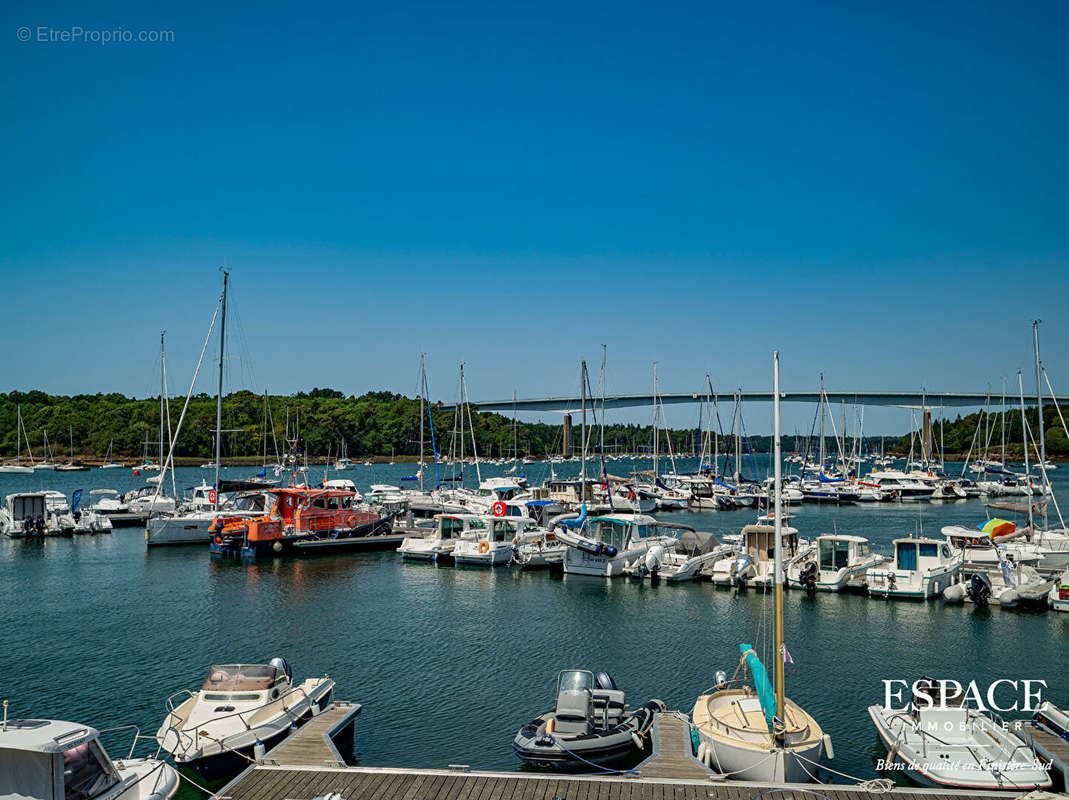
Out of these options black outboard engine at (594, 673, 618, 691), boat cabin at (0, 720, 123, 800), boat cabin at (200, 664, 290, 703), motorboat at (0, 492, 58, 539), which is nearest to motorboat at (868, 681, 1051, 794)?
black outboard engine at (594, 673, 618, 691)

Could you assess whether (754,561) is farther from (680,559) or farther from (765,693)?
(765,693)

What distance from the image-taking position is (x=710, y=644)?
2797 cm

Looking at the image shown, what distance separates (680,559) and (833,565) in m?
7.18

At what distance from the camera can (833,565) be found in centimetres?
3703

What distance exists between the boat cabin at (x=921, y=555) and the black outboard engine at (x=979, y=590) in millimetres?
2094

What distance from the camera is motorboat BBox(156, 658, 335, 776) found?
15.9 m

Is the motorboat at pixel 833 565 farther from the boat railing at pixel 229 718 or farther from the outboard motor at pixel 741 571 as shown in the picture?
the boat railing at pixel 229 718

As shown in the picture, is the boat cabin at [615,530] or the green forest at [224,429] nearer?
the boat cabin at [615,530]

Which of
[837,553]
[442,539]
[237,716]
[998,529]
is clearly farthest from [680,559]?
[237,716]

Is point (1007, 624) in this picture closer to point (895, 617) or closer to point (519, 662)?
point (895, 617)

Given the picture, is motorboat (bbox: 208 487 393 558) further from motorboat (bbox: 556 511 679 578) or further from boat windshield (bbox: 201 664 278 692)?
boat windshield (bbox: 201 664 278 692)

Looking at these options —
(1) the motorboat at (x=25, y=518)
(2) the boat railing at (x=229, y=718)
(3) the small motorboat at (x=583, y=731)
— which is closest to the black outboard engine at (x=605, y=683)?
(3) the small motorboat at (x=583, y=731)

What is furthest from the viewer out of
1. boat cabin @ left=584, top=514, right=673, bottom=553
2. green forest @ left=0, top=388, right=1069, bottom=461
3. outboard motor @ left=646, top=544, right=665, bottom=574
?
green forest @ left=0, top=388, right=1069, bottom=461

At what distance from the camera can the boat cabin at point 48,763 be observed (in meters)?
11.5
